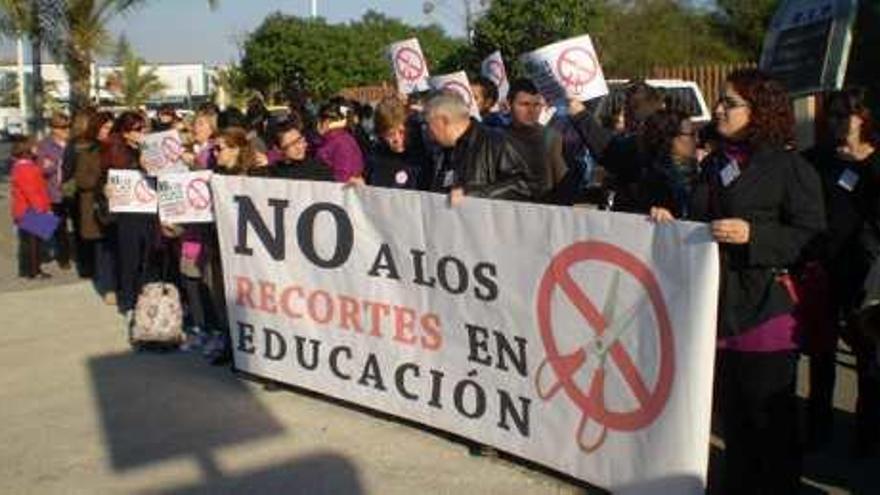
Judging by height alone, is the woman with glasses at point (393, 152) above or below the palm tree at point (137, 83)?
below

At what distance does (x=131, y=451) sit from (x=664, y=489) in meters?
2.92

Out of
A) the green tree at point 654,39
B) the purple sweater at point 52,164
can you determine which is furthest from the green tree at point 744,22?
the purple sweater at point 52,164

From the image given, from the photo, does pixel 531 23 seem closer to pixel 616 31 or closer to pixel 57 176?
pixel 616 31

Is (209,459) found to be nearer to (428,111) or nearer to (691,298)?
Result: (428,111)

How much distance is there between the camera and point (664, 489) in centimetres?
483

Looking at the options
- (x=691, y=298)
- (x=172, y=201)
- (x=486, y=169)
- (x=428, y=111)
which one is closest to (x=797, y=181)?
(x=691, y=298)

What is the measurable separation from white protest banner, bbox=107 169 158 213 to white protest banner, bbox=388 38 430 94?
2576 mm

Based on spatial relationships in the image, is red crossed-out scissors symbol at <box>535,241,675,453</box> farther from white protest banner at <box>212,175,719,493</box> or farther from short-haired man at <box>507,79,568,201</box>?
short-haired man at <box>507,79,568,201</box>

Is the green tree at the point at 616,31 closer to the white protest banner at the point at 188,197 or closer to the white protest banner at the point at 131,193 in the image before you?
the white protest banner at the point at 131,193

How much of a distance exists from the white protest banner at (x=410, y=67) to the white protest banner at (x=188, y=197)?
11.0 ft

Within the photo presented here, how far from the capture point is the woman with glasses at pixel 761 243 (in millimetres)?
4438

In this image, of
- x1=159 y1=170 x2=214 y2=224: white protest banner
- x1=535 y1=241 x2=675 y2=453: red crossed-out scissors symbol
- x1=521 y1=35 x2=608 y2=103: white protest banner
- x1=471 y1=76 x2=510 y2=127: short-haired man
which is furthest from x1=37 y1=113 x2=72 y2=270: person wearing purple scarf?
x1=535 y1=241 x2=675 y2=453: red crossed-out scissors symbol

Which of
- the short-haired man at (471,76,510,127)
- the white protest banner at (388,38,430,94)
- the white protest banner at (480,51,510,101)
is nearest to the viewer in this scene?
the short-haired man at (471,76,510,127)

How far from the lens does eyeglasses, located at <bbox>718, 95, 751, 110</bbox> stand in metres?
4.49
